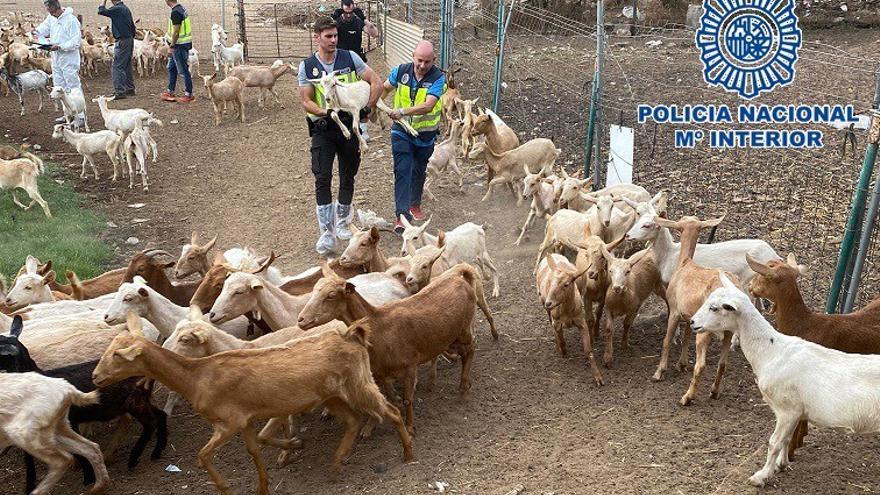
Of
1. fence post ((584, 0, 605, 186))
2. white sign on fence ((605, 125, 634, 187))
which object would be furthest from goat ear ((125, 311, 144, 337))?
fence post ((584, 0, 605, 186))

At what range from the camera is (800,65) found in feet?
49.5

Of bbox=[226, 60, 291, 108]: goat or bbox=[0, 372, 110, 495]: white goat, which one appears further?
bbox=[226, 60, 291, 108]: goat

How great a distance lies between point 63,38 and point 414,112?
7700 millimetres

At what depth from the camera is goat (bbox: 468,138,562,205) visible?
988cm

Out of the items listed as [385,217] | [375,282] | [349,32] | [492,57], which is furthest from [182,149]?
[375,282]

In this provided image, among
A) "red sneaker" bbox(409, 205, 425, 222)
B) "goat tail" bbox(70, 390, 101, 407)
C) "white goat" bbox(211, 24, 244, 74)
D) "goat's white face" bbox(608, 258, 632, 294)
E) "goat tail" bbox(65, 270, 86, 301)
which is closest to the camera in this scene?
"goat tail" bbox(70, 390, 101, 407)

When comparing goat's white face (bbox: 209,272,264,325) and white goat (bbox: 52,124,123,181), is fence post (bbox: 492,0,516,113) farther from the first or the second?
goat's white face (bbox: 209,272,264,325)

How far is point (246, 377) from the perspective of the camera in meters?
4.70

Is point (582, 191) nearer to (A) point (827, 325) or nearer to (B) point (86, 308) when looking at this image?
(A) point (827, 325)

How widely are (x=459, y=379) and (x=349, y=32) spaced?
8.03m

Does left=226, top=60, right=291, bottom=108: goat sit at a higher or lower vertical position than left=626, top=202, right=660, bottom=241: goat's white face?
higher

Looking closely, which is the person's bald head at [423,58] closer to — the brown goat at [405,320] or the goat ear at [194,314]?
the brown goat at [405,320]

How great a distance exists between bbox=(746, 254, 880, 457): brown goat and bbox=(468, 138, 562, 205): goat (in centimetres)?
470

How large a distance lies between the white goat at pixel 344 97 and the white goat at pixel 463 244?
131cm
